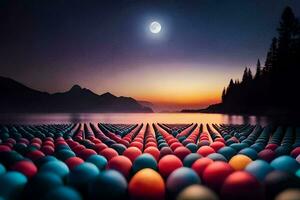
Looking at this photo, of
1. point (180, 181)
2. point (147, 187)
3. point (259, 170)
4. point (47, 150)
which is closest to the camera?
point (147, 187)

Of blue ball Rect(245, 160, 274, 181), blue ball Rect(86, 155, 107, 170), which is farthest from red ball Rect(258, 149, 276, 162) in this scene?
blue ball Rect(86, 155, 107, 170)

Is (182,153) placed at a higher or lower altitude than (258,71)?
lower

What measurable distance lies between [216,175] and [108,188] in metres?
2.16

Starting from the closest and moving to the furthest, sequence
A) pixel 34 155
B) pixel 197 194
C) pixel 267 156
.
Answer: pixel 197 194
pixel 34 155
pixel 267 156

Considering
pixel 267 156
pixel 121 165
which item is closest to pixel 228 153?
pixel 267 156

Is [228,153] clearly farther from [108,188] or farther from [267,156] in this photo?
[108,188]

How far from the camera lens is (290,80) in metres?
65.9

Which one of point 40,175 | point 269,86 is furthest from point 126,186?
point 269,86

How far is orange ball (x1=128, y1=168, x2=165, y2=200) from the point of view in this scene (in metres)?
6.53

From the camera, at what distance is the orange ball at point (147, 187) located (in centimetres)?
653

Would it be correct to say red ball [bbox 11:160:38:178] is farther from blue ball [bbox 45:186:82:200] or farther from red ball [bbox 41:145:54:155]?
red ball [bbox 41:145:54:155]

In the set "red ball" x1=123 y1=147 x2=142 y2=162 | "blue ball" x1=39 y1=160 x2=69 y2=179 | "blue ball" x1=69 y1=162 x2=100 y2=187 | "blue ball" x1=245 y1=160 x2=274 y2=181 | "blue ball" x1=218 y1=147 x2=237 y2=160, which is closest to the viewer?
"blue ball" x1=69 y1=162 x2=100 y2=187

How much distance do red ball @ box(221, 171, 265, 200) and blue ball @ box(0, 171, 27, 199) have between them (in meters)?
3.82

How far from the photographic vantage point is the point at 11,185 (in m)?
7.07
